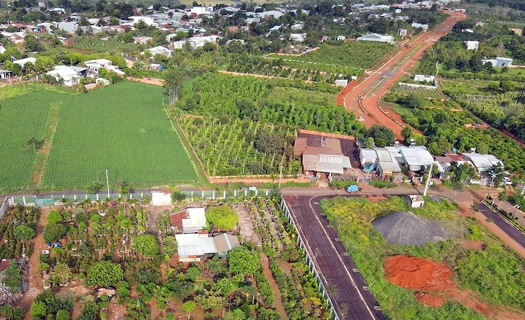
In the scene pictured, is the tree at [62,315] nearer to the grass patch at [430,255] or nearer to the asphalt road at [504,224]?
the grass patch at [430,255]

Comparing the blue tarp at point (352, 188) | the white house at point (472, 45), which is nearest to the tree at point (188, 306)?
the blue tarp at point (352, 188)

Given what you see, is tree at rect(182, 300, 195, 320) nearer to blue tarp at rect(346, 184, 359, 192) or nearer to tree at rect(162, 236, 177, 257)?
tree at rect(162, 236, 177, 257)

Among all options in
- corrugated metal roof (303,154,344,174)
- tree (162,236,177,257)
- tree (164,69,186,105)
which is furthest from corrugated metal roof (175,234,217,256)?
tree (164,69,186,105)

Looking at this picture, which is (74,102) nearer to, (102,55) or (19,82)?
(19,82)

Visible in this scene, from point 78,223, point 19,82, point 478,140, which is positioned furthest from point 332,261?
point 19,82

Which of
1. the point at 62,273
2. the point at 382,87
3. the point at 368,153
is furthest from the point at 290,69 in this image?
the point at 62,273

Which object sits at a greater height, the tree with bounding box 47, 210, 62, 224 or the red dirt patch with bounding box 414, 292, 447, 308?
the red dirt patch with bounding box 414, 292, 447, 308

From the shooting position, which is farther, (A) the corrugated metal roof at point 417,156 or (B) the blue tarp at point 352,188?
(A) the corrugated metal roof at point 417,156
